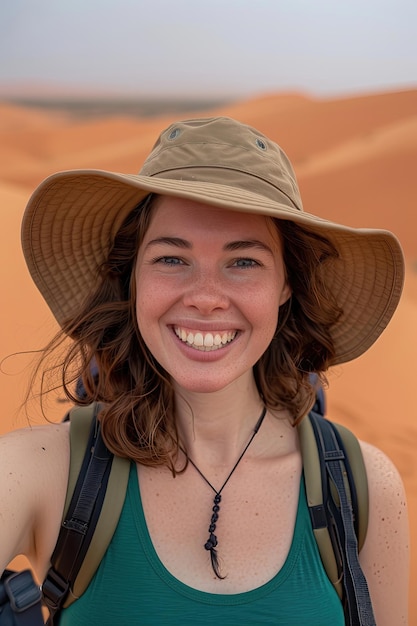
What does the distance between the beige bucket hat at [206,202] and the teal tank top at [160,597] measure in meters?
0.64

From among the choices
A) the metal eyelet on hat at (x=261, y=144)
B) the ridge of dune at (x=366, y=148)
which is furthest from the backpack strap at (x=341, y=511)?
the ridge of dune at (x=366, y=148)

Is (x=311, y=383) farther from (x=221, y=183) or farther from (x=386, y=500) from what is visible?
(x=221, y=183)

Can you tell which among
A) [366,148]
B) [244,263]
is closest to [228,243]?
[244,263]

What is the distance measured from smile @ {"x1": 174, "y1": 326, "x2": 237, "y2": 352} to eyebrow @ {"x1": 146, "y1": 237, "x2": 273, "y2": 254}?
7.1 inches

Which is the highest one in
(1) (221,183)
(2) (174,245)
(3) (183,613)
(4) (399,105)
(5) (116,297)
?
(4) (399,105)

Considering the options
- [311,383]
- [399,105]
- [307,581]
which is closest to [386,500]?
[307,581]

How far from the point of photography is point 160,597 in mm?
1538

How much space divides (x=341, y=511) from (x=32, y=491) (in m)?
0.68

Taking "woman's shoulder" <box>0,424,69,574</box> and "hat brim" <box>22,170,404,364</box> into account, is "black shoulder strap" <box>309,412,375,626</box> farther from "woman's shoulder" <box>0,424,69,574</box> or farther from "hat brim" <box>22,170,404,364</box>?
"woman's shoulder" <box>0,424,69,574</box>

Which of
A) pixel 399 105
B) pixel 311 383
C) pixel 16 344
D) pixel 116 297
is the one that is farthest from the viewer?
pixel 399 105

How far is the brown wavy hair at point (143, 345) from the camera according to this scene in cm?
171

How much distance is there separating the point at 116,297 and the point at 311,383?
2.00 feet

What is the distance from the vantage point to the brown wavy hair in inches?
67.5

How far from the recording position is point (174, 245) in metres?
1.56
